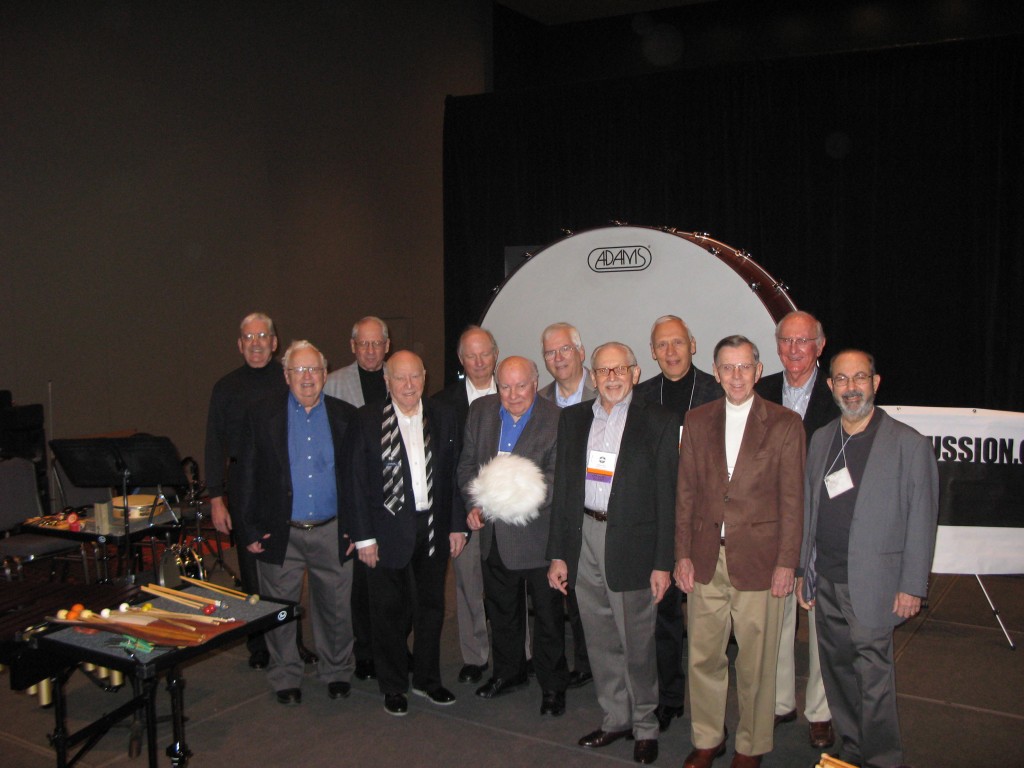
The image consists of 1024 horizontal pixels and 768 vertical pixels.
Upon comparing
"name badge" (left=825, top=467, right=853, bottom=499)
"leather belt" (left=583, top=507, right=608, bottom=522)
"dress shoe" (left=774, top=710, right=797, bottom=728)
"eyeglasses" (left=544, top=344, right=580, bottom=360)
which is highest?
"eyeglasses" (left=544, top=344, right=580, bottom=360)

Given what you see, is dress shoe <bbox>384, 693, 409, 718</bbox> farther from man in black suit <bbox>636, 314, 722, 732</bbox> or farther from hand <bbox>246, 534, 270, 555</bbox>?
man in black suit <bbox>636, 314, 722, 732</bbox>

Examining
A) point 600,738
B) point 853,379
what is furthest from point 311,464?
point 853,379

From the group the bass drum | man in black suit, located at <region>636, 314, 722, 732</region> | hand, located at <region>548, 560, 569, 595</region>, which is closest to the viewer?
hand, located at <region>548, 560, 569, 595</region>

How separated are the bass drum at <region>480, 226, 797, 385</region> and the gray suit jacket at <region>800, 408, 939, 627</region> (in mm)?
1763

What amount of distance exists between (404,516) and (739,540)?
1.39m

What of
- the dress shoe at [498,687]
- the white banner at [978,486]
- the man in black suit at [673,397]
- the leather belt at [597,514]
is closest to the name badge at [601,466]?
the leather belt at [597,514]

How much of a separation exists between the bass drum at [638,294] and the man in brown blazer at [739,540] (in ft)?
5.56

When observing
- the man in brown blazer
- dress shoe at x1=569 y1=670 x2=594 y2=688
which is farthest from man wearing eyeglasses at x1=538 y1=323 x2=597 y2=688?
the man in brown blazer

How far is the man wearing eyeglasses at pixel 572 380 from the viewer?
392 cm

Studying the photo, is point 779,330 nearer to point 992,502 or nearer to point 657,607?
point 657,607

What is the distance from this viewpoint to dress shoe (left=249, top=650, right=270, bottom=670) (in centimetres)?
419

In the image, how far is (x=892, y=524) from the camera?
9.19 ft

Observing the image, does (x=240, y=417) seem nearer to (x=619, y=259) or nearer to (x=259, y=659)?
(x=259, y=659)

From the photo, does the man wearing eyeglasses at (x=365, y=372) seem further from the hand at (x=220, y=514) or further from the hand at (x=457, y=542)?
the hand at (x=457, y=542)
